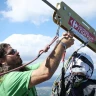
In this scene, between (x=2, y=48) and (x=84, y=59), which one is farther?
(x=84, y=59)

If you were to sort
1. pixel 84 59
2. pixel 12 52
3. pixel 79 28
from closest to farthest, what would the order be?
1. pixel 79 28
2. pixel 12 52
3. pixel 84 59

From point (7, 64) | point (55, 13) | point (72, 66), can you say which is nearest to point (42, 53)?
point (55, 13)

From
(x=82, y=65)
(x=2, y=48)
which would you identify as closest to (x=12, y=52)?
(x=2, y=48)

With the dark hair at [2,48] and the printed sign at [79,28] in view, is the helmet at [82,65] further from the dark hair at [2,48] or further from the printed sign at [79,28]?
the dark hair at [2,48]

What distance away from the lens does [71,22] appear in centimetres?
540

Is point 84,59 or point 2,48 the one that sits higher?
point 2,48

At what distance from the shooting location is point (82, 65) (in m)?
6.55

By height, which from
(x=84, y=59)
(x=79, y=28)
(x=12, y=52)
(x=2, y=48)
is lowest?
(x=84, y=59)

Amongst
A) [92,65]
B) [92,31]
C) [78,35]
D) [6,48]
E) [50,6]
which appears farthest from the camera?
[92,65]

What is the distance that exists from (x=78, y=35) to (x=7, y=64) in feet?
5.14

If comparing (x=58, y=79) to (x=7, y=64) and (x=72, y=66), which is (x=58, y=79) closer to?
(x=72, y=66)

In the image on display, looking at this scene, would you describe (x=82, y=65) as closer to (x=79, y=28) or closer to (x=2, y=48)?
(x=79, y=28)

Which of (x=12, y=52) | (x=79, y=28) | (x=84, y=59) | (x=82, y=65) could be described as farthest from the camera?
(x=84, y=59)

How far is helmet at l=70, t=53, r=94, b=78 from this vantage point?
6496 mm
